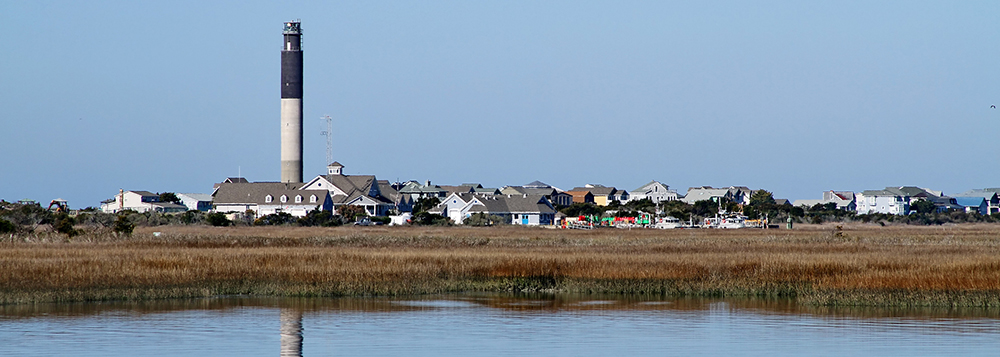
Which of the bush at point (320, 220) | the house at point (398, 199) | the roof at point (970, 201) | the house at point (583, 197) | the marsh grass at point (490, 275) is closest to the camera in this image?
the marsh grass at point (490, 275)

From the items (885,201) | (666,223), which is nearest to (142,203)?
(666,223)

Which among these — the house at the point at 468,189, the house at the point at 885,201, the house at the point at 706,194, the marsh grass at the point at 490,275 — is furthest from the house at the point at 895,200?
the marsh grass at the point at 490,275

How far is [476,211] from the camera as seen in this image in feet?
360

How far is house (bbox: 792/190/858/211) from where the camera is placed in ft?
524

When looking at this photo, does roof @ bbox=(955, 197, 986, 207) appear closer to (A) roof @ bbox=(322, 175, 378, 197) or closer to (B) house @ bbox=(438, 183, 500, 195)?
(B) house @ bbox=(438, 183, 500, 195)

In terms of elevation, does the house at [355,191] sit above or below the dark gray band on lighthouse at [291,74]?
below

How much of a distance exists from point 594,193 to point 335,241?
11597cm

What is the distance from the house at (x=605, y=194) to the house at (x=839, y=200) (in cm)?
2523

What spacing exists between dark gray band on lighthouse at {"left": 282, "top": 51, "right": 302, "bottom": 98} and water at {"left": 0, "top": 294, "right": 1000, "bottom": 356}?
80.9 m

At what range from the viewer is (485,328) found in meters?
26.3

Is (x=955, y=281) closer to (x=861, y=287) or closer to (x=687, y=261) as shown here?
(x=861, y=287)

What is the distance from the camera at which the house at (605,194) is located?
167 metres

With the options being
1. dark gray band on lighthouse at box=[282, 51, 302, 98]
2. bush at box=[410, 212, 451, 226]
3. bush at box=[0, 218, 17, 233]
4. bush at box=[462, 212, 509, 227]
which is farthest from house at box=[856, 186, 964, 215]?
bush at box=[0, 218, 17, 233]

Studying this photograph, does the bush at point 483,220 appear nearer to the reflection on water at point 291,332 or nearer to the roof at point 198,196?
the roof at point 198,196
